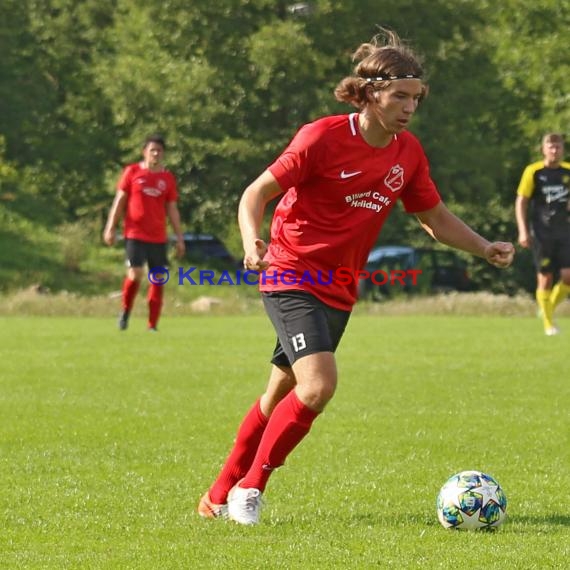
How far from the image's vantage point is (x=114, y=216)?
59.4 feet

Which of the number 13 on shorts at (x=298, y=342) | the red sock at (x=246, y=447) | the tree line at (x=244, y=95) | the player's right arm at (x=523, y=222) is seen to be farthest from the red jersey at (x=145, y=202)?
the tree line at (x=244, y=95)

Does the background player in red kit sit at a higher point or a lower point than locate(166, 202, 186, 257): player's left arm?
higher

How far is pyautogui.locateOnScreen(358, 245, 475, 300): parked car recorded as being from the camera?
32.3 meters

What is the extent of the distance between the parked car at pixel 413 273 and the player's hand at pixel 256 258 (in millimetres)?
25738

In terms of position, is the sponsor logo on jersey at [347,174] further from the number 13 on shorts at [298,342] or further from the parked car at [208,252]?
the parked car at [208,252]

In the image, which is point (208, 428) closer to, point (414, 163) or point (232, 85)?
point (414, 163)

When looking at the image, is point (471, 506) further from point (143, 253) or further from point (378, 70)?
point (143, 253)

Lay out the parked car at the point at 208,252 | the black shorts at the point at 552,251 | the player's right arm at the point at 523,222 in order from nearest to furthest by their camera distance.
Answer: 1. the player's right arm at the point at 523,222
2. the black shorts at the point at 552,251
3. the parked car at the point at 208,252

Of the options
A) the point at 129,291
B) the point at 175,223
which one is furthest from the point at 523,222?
the point at 129,291

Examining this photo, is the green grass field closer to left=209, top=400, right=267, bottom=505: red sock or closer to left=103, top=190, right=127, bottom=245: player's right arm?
left=209, top=400, right=267, bottom=505: red sock

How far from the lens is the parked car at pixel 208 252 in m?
39.5

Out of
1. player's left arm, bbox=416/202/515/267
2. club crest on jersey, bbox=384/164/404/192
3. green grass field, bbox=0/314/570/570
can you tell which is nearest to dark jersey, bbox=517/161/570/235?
green grass field, bbox=0/314/570/570

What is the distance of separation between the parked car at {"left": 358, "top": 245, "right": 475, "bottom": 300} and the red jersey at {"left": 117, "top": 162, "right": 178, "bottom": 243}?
12973 mm

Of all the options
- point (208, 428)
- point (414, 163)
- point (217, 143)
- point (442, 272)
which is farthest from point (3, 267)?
point (414, 163)
